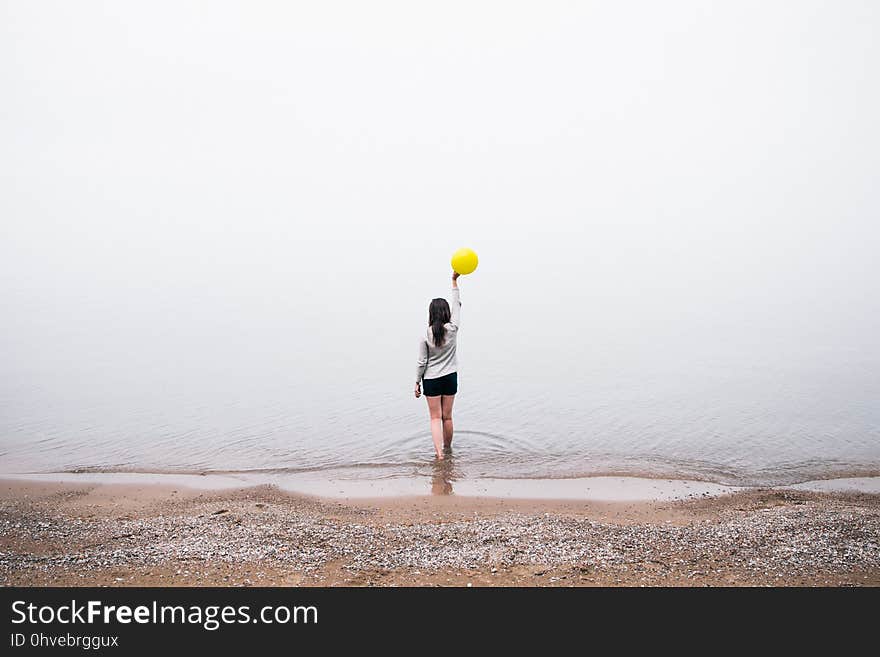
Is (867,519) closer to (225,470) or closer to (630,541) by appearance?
(630,541)

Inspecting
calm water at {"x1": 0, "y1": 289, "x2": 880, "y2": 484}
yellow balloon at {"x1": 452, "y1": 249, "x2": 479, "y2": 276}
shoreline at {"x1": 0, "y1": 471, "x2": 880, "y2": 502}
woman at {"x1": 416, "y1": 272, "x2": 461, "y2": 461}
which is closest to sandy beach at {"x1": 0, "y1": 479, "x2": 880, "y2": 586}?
shoreline at {"x1": 0, "y1": 471, "x2": 880, "y2": 502}

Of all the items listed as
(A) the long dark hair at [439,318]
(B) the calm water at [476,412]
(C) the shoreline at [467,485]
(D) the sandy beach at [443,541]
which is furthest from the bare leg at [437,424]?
(D) the sandy beach at [443,541]

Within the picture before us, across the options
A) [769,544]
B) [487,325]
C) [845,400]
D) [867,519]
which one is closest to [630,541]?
[769,544]

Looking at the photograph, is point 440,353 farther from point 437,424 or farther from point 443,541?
point 443,541

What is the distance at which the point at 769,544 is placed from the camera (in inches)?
233

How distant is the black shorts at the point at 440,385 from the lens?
10.2 metres

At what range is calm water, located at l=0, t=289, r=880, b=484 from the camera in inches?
416

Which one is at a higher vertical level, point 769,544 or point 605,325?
point 605,325

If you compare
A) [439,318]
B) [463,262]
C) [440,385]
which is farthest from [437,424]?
[463,262]

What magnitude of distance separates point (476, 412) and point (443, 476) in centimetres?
446

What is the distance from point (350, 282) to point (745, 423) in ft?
214

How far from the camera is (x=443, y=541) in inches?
240
